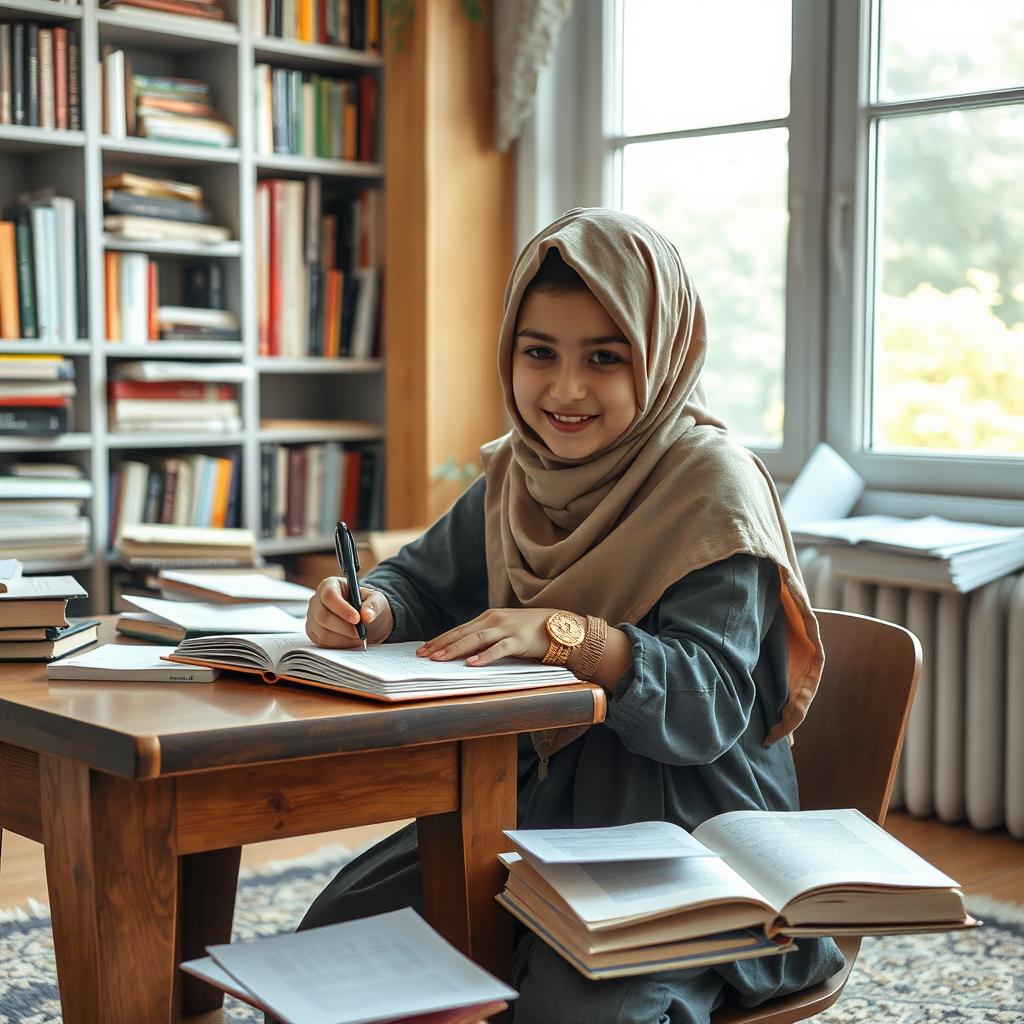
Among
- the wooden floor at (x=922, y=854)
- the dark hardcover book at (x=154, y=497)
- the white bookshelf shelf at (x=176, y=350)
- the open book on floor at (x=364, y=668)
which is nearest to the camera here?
the open book on floor at (x=364, y=668)

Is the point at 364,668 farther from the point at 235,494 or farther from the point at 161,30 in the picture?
the point at 161,30

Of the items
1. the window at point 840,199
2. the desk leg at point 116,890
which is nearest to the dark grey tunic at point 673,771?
the desk leg at point 116,890

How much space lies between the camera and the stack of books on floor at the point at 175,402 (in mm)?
3570

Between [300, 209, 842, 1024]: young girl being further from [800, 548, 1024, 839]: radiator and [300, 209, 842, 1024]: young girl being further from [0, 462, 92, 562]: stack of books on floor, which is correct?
[0, 462, 92, 562]: stack of books on floor

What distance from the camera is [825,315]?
3441 millimetres

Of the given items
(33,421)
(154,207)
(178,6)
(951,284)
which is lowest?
(33,421)

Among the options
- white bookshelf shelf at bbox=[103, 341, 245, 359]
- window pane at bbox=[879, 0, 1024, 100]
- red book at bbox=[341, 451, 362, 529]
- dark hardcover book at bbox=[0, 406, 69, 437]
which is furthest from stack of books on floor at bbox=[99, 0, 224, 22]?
window pane at bbox=[879, 0, 1024, 100]

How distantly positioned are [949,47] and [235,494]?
83.8 inches

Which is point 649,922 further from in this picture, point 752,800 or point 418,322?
point 418,322

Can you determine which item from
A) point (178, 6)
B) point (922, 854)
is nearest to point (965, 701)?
point (922, 854)

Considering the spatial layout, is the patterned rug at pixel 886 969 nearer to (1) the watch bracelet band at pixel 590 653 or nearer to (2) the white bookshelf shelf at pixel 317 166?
(1) the watch bracelet band at pixel 590 653

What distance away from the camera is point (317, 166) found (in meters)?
3.90

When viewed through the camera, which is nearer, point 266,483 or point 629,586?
point 629,586

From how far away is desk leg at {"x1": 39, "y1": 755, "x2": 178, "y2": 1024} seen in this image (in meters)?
1.11
